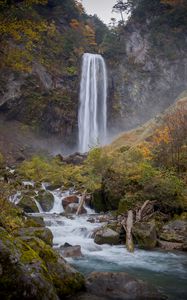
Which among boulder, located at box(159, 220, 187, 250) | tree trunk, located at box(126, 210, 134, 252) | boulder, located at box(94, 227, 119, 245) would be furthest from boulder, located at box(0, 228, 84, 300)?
boulder, located at box(159, 220, 187, 250)

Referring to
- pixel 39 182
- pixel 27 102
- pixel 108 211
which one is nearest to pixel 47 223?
pixel 108 211

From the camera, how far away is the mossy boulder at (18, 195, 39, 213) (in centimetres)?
1734

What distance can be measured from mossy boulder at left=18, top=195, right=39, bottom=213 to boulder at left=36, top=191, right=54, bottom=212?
0.74 m

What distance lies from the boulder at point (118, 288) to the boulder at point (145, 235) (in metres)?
4.72

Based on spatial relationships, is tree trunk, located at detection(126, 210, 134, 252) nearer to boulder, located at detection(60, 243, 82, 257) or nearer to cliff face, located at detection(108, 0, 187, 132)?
boulder, located at detection(60, 243, 82, 257)

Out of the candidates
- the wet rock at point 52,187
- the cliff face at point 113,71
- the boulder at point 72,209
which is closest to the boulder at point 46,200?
the boulder at point 72,209

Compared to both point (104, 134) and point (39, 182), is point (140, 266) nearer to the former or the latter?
point (39, 182)

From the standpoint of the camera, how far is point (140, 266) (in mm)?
10109

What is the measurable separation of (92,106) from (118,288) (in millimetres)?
33842

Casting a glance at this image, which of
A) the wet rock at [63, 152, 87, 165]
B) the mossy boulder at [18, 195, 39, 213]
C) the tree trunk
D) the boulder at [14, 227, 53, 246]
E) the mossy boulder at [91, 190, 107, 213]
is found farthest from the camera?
the wet rock at [63, 152, 87, 165]

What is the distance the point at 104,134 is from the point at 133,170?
77.5ft

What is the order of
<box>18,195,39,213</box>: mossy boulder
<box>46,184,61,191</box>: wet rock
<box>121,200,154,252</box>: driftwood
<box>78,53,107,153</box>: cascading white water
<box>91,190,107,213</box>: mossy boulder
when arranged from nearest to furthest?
<box>121,200,154,252</box>: driftwood < <box>18,195,39,213</box>: mossy boulder < <box>91,190,107,213</box>: mossy boulder < <box>46,184,61,191</box>: wet rock < <box>78,53,107,153</box>: cascading white water

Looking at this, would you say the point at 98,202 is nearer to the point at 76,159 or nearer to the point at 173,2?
the point at 76,159

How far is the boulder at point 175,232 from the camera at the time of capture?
1250 centimetres
